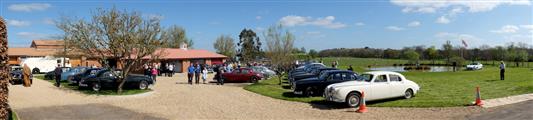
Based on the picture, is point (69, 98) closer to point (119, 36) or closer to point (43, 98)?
point (43, 98)

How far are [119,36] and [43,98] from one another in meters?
4.52

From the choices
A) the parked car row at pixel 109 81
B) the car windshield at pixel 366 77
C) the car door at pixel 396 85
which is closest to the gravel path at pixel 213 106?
the parked car row at pixel 109 81

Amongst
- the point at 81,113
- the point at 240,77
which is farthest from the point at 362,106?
the point at 240,77

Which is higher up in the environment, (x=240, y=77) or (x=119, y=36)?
(x=119, y=36)

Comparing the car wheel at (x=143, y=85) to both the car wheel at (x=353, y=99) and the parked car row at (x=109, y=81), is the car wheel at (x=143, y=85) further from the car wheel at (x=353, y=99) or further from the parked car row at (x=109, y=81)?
the car wheel at (x=353, y=99)

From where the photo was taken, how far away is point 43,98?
62.8 feet

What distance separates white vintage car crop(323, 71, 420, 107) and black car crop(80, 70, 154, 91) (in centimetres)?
1130

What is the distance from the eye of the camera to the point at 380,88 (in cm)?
1530

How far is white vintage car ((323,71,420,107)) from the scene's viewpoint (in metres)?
14.8

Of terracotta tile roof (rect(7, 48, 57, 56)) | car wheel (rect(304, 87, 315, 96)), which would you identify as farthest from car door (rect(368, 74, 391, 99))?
terracotta tile roof (rect(7, 48, 57, 56))

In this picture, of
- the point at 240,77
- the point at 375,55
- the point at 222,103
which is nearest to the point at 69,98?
the point at 222,103

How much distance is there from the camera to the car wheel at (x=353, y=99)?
14.8 meters

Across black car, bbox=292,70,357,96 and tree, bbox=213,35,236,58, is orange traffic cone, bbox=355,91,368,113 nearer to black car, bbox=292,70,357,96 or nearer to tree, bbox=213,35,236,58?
black car, bbox=292,70,357,96

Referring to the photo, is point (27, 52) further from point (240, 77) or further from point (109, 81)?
point (109, 81)
